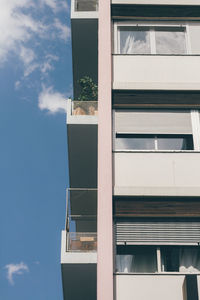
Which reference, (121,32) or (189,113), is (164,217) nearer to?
(189,113)

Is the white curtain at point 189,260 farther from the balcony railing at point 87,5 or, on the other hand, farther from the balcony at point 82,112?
the balcony railing at point 87,5

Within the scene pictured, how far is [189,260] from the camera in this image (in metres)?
10.4

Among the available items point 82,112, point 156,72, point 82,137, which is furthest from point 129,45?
point 82,137

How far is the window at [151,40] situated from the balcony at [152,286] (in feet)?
21.5

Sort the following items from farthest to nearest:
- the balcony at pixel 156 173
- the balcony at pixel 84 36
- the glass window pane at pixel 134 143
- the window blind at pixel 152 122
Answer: the balcony at pixel 84 36
the window blind at pixel 152 122
the glass window pane at pixel 134 143
the balcony at pixel 156 173

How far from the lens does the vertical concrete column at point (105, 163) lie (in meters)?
9.97

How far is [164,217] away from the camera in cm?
1087

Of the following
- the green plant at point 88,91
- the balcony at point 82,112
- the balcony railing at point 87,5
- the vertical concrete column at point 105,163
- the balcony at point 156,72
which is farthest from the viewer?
the balcony railing at point 87,5

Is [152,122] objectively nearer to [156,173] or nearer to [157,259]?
[156,173]

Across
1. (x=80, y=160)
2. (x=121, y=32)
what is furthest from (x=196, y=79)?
(x=80, y=160)

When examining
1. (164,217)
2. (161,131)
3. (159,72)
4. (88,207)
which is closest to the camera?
(164,217)

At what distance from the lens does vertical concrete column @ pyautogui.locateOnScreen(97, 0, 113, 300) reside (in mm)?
9969

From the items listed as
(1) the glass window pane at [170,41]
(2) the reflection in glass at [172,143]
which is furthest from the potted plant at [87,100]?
(1) the glass window pane at [170,41]

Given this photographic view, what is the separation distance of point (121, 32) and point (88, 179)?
4554 millimetres
